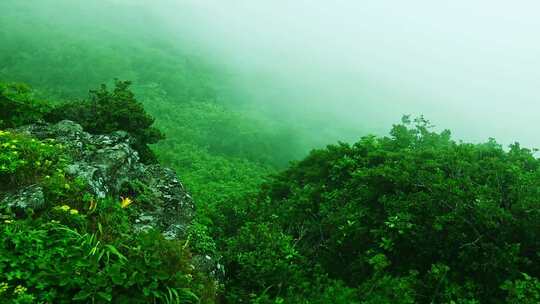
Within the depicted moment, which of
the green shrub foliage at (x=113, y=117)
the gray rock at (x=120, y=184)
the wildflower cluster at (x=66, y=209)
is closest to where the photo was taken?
the wildflower cluster at (x=66, y=209)

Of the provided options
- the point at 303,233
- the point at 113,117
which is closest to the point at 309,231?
the point at 303,233

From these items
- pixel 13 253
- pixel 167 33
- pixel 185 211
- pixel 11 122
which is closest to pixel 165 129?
pixel 11 122

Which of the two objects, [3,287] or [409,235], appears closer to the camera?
[3,287]

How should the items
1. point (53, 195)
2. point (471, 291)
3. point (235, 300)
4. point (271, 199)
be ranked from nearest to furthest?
1. point (53, 195)
2. point (235, 300)
3. point (471, 291)
4. point (271, 199)

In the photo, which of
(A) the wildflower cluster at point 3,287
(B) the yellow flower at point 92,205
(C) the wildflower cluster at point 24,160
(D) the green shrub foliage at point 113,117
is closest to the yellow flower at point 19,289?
(A) the wildflower cluster at point 3,287

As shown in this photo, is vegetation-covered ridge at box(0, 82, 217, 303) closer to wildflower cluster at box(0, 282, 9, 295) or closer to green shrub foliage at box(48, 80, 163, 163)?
wildflower cluster at box(0, 282, 9, 295)

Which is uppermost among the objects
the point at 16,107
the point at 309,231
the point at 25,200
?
the point at 25,200

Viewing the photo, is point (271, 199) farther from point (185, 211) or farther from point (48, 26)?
point (48, 26)

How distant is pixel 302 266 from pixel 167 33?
72909mm

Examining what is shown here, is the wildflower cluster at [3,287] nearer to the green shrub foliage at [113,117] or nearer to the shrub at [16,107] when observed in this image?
the shrub at [16,107]

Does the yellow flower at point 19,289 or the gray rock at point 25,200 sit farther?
the gray rock at point 25,200

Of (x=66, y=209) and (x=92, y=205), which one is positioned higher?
(x=66, y=209)

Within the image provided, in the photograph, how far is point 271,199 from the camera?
16.1m

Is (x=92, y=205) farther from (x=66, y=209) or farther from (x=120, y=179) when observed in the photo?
(x=120, y=179)
